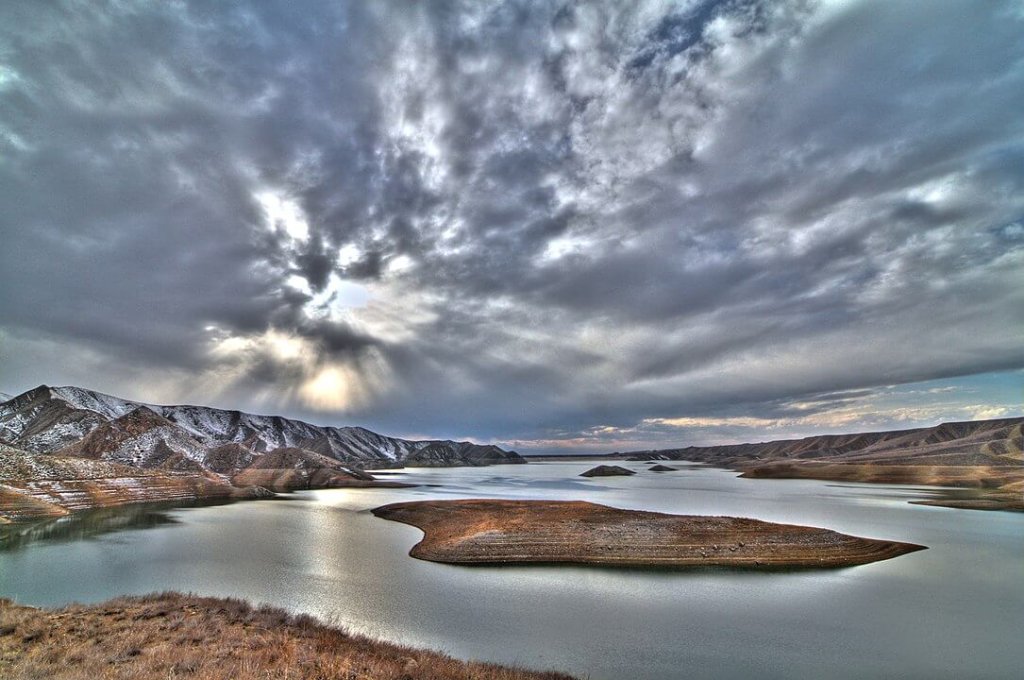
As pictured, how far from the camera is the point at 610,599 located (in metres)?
27.3

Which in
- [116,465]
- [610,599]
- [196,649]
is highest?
[116,465]

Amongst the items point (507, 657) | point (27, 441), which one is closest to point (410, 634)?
point (507, 657)

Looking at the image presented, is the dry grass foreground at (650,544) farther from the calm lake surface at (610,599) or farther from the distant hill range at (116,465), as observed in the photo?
the distant hill range at (116,465)

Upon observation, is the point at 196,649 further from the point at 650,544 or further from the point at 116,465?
the point at 116,465

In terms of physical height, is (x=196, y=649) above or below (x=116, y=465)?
below

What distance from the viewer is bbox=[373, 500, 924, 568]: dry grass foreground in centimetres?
3659

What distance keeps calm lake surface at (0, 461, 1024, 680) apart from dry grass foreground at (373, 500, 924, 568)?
83.9 inches

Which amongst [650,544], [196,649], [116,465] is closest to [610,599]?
[650,544]

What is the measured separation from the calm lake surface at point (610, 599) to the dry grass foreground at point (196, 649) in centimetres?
258

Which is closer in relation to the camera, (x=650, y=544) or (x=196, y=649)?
(x=196, y=649)

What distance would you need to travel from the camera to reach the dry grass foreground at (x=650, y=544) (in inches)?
1441

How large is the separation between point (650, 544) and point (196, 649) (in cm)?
3322

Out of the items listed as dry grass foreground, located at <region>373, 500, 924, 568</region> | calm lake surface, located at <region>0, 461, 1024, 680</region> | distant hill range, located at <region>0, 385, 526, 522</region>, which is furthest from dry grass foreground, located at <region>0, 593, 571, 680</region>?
distant hill range, located at <region>0, 385, 526, 522</region>

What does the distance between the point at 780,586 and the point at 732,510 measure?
39.0m
